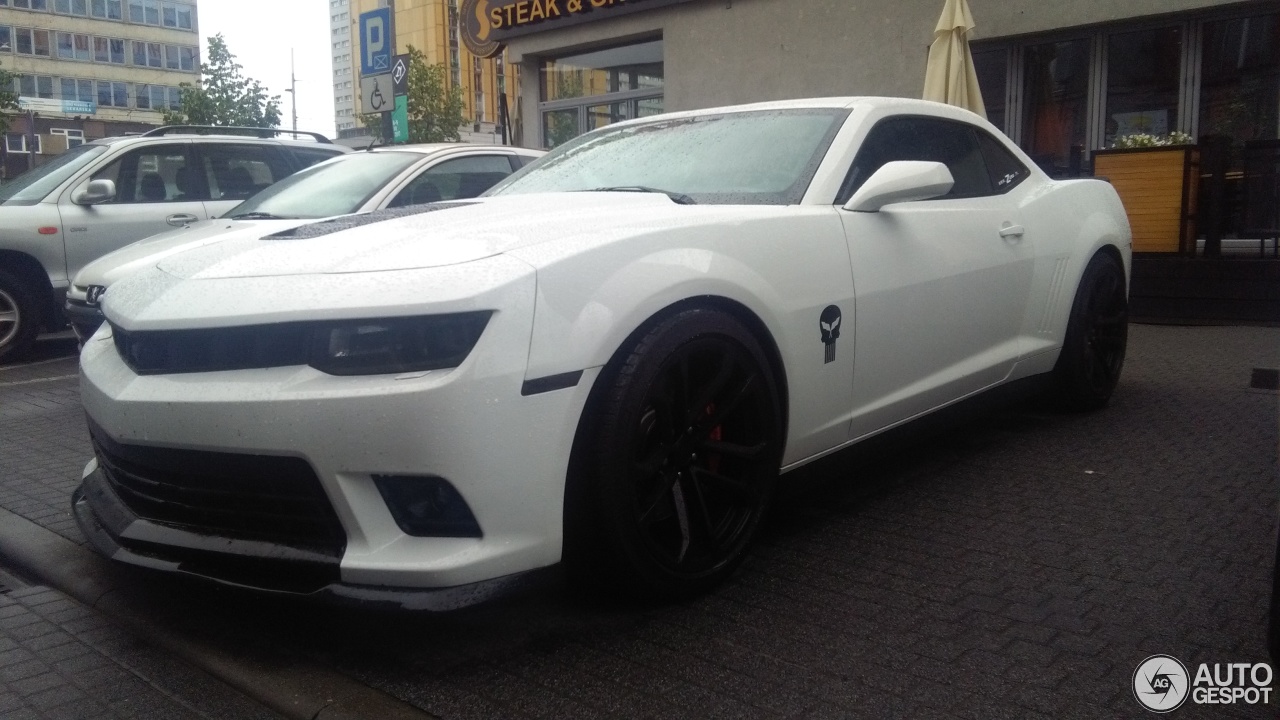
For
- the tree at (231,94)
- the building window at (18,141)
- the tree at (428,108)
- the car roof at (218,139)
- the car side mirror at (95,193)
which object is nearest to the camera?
the car side mirror at (95,193)

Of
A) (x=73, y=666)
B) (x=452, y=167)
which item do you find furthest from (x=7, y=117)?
(x=73, y=666)

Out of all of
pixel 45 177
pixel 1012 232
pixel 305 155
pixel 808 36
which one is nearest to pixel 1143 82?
pixel 808 36

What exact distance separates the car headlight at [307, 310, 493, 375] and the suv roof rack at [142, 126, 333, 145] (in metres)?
6.57

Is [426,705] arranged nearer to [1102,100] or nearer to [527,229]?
[527,229]

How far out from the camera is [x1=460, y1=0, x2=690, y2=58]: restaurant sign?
14.6m

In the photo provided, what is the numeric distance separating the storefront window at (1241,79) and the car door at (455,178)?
21.8ft

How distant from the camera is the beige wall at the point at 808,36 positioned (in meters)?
10.7

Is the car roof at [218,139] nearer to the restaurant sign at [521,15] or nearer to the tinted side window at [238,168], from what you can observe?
the tinted side window at [238,168]

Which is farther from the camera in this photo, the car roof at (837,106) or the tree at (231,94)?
the tree at (231,94)

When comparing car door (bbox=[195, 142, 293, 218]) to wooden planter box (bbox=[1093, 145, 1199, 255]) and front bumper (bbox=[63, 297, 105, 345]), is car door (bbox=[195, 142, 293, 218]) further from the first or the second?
wooden planter box (bbox=[1093, 145, 1199, 255])

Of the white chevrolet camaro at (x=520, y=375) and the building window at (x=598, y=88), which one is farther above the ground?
the building window at (x=598, y=88)

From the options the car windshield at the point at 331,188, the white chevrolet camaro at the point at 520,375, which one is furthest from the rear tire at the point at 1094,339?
the car windshield at the point at 331,188

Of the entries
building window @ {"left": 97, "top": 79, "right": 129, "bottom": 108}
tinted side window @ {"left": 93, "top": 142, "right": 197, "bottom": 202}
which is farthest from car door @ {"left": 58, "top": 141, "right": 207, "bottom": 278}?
building window @ {"left": 97, "top": 79, "right": 129, "bottom": 108}

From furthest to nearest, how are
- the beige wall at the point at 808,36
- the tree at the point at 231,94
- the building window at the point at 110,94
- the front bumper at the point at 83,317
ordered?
1. the building window at the point at 110,94
2. the tree at the point at 231,94
3. the beige wall at the point at 808,36
4. the front bumper at the point at 83,317
